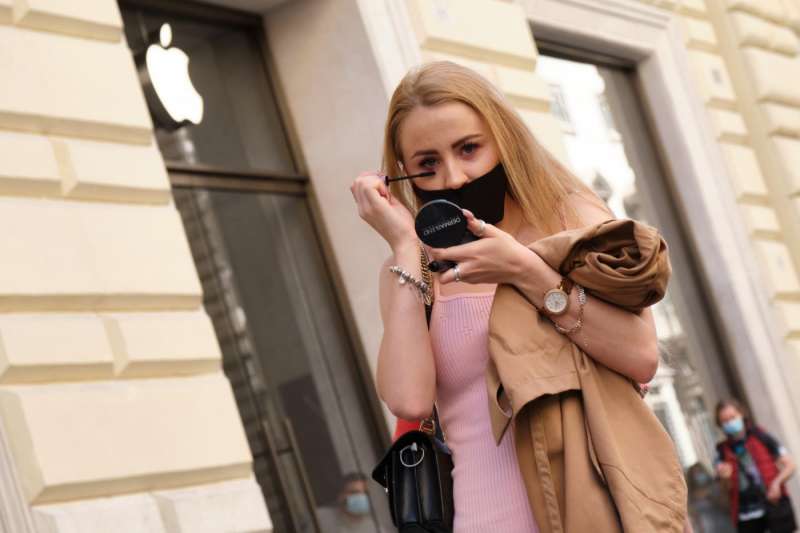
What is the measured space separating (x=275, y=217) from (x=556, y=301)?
446 centimetres

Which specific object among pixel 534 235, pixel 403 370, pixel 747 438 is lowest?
pixel 747 438

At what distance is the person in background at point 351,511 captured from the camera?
6.59m

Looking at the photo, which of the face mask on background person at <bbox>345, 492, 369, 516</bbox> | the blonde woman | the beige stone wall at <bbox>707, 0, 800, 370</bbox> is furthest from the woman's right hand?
the beige stone wall at <bbox>707, 0, 800, 370</bbox>

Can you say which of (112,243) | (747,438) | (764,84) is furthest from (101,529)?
(764,84)

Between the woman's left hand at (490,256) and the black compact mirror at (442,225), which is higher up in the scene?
the black compact mirror at (442,225)

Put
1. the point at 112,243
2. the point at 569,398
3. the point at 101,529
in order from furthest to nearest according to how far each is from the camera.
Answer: the point at 112,243 < the point at 101,529 < the point at 569,398

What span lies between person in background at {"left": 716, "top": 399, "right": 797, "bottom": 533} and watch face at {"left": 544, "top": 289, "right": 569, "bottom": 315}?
266 inches

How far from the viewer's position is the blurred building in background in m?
5.15

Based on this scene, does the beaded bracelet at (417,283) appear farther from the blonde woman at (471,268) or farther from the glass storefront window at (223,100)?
the glass storefront window at (223,100)

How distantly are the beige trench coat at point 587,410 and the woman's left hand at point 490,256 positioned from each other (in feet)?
0.15

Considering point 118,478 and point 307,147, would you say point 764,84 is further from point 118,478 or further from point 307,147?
point 118,478

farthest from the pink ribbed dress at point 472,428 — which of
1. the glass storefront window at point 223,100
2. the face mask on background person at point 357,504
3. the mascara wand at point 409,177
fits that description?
the face mask on background person at point 357,504

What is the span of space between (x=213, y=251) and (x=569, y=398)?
4.01 m

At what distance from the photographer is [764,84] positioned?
35.1ft
